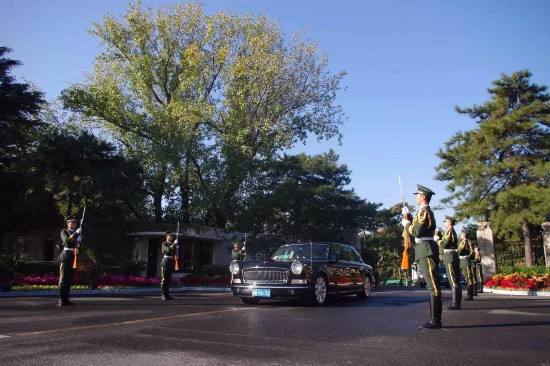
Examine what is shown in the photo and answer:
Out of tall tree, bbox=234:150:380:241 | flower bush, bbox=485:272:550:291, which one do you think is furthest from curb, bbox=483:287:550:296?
tall tree, bbox=234:150:380:241

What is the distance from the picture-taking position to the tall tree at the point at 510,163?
20844 mm

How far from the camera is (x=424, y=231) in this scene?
6914 mm

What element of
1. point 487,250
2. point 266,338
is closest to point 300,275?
point 266,338

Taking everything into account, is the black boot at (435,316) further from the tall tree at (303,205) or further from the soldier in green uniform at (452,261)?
the tall tree at (303,205)

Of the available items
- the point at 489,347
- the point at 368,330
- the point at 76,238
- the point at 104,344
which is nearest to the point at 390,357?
the point at 489,347

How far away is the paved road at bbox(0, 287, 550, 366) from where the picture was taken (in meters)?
4.43

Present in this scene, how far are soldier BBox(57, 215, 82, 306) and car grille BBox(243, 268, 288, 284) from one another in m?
3.92

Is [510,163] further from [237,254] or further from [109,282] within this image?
[109,282]

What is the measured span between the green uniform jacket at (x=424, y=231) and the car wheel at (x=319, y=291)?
3.35 meters

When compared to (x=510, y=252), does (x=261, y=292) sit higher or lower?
lower

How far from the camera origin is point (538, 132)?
73.5ft

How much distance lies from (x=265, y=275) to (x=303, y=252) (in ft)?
4.13

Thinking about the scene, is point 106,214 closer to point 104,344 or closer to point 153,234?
point 153,234

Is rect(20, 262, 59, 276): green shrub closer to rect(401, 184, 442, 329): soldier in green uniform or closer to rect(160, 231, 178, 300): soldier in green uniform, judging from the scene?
rect(160, 231, 178, 300): soldier in green uniform
